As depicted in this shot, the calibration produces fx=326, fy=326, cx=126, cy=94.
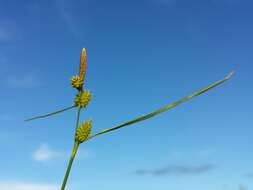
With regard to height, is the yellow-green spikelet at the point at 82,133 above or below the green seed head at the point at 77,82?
below

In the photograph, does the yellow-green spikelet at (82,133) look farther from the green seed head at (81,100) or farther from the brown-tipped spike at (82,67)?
the brown-tipped spike at (82,67)

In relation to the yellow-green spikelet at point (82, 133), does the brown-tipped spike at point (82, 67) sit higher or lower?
higher

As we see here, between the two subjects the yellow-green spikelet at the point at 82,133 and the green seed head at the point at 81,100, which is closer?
the yellow-green spikelet at the point at 82,133

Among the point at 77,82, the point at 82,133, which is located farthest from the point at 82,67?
the point at 82,133

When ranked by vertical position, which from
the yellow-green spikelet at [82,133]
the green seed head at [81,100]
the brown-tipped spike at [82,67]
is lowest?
the yellow-green spikelet at [82,133]

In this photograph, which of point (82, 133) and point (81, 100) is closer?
point (82, 133)

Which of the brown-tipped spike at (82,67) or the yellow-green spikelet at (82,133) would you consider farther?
the brown-tipped spike at (82,67)

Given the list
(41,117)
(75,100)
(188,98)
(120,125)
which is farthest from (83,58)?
(188,98)

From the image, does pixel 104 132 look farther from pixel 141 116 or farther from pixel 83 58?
pixel 83 58

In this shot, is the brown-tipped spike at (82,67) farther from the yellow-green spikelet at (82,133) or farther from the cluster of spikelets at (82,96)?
the yellow-green spikelet at (82,133)

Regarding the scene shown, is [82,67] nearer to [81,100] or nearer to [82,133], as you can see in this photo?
[81,100]

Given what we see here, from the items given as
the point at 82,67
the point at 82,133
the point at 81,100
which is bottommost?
the point at 82,133
